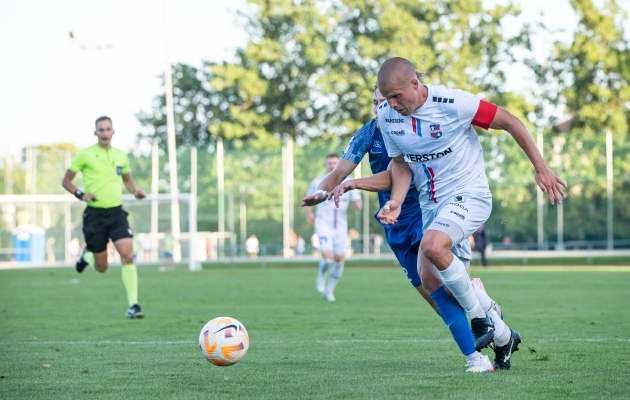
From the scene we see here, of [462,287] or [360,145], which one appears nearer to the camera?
[462,287]

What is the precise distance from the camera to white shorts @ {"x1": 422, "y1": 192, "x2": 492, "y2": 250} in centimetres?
639

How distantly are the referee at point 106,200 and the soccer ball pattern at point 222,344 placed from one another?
5602mm

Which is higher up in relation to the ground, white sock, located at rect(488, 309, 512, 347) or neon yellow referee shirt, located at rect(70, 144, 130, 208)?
neon yellow referee shirt, located at rect(70, 144, 130, 208)

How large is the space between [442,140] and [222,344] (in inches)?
79.7

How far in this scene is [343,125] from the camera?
5353cm

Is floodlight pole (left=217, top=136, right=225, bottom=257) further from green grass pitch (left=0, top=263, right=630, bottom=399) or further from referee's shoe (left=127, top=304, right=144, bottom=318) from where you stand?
referee's shoe (left=127, top=304, right=144, bottom=318)

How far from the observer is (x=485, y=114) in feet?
20.9

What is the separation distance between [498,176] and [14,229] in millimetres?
19275

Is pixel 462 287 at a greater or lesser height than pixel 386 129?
lesser

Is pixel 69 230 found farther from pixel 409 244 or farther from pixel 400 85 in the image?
pixel 400 85

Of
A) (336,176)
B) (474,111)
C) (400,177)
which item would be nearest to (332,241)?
(336,176)

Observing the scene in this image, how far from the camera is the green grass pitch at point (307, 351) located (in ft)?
19.0

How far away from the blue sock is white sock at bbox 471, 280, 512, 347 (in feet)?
0.52

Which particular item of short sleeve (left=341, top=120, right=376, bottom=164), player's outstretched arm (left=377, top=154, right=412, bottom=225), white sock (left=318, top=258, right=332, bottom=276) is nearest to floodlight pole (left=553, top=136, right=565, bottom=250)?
white sock (left=318, top=258, right=332, bottom=276)
